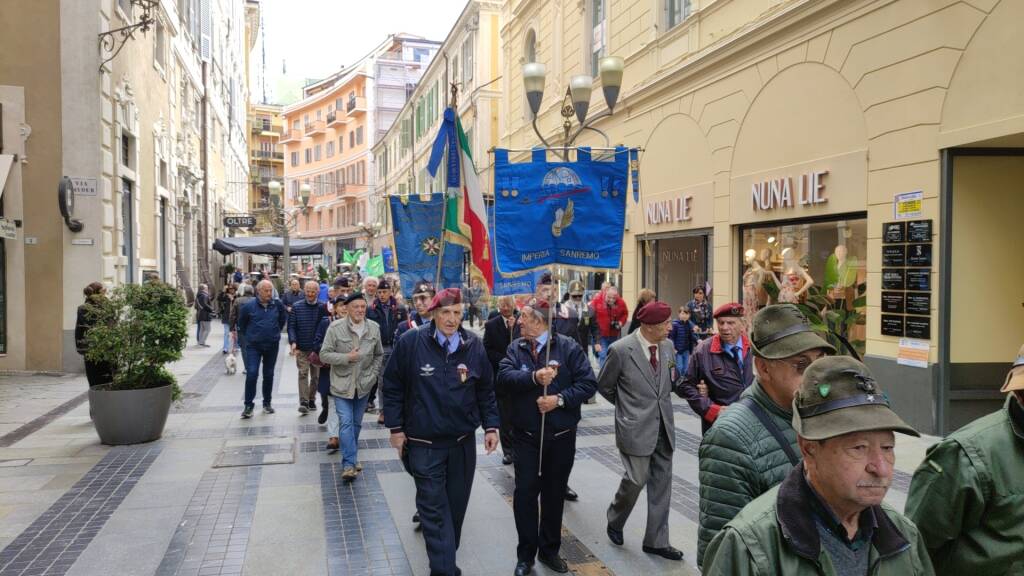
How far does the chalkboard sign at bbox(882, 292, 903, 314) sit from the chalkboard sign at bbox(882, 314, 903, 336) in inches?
3.1

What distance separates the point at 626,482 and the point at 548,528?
29.2 inches

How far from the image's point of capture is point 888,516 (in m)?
1.95

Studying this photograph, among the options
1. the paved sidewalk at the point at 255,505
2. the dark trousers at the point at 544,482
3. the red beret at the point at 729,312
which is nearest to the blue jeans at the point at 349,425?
the paved sidewalk at the point at 255,505

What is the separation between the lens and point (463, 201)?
818 centimetres

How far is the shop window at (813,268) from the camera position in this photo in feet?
32.6

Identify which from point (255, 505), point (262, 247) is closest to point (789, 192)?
point (255, 505)

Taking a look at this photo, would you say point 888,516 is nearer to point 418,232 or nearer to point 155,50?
point 418,232

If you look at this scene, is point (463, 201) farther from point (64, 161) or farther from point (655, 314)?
point (64, 161)

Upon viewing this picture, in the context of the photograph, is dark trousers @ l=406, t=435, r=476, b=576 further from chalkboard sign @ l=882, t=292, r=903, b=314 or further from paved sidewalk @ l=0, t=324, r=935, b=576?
chalkboard sign @ l=882, t=292, r=903, b=314

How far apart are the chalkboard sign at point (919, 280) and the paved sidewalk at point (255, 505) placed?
1886mm

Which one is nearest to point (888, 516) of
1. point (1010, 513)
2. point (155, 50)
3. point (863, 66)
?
point (1010, 513)

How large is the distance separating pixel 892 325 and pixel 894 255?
91 centimetres

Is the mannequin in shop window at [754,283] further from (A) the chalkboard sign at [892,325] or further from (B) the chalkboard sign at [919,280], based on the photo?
(B) the chalkboard sign at [919,280]

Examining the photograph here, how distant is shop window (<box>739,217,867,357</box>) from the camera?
9.95 m
